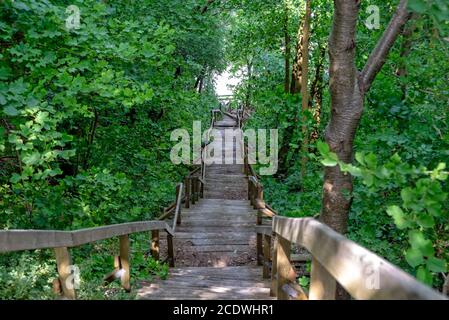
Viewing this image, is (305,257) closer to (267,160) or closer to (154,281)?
(154,281)

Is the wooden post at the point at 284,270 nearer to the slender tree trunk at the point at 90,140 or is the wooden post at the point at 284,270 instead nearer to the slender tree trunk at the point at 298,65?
the slender tree trunk at the point at 90,140

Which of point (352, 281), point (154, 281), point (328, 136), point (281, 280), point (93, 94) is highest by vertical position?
point (93, 94)

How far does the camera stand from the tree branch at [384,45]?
451 centimetres

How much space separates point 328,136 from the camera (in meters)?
4.98

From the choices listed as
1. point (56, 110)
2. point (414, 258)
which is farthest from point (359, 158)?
point (56, 110)

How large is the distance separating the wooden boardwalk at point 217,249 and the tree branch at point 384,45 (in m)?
2.72

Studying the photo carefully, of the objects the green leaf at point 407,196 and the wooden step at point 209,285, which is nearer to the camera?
the green leaf at point 407,196

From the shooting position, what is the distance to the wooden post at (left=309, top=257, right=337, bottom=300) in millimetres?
2350

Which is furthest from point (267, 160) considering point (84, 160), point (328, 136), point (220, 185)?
point (328, 136)

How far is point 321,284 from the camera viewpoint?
2.51m

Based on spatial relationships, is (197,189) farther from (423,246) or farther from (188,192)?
(423,246)

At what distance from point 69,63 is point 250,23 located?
13.4m

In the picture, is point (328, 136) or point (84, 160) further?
point (84, 160)

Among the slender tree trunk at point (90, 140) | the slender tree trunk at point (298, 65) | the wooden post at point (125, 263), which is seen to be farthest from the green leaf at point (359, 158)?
the slender tree trunk at point (298, 65)
